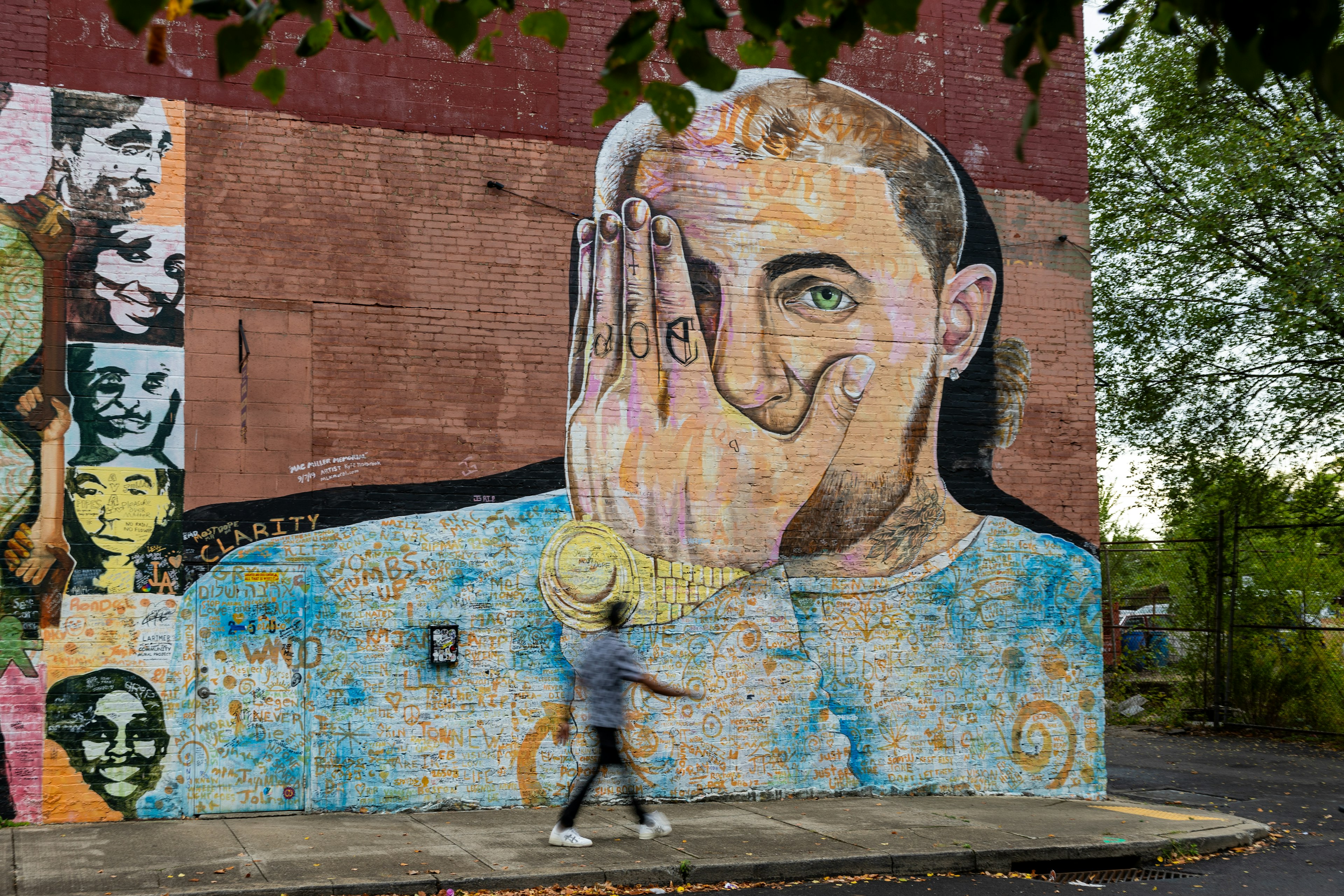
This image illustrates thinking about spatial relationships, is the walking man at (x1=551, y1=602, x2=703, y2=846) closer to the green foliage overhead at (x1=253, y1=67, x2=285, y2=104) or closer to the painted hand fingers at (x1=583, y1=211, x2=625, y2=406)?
the painted hand fingers at (x1=583, y1=211, x2=625, y2=406)

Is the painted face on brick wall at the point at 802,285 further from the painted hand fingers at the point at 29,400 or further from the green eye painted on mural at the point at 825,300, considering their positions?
the painted hand fingers at the point at 29,400

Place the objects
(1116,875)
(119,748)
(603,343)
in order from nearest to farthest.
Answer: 1. (1116,875)
2. (119,748)
3. (603,343)

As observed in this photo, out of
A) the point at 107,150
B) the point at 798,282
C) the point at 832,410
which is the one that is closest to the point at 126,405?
the point at 107,150

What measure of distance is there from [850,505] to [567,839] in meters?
4.44

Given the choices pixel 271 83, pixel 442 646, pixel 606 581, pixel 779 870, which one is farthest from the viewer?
pixel 606 581

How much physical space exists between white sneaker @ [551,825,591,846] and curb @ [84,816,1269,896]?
2.48 ft

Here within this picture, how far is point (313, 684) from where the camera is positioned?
1012 cm

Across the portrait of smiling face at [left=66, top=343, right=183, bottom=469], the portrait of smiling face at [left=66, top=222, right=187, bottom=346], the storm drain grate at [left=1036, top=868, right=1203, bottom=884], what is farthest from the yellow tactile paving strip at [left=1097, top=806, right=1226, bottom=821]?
the portrait of smiling face at [left=66, top=222, right=187, bottom=346]

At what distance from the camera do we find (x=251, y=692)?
997cm

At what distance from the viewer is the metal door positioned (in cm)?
984

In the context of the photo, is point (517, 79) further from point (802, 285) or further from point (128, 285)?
point (128, 285)

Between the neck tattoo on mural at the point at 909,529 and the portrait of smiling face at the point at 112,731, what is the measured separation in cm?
660

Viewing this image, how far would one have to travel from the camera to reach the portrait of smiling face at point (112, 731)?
951 cm

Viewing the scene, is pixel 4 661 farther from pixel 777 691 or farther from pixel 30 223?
pixel 777 691
